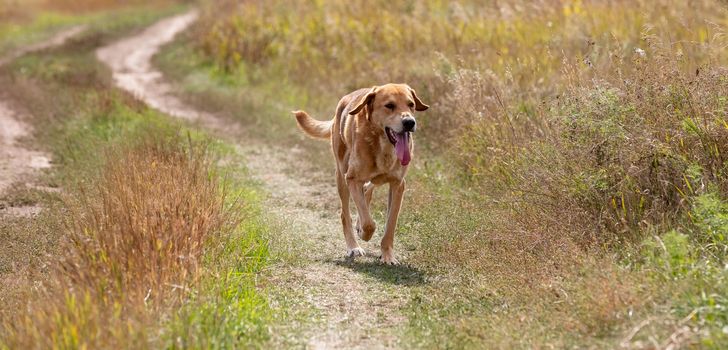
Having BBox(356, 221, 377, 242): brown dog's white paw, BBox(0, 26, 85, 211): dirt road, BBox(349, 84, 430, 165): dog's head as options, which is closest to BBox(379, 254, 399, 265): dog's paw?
BBox(356, 221, 377, 242): brown dog's white paw

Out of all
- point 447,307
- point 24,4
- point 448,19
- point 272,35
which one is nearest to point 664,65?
point 447,307

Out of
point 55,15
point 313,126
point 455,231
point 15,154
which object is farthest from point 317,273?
point 55,15

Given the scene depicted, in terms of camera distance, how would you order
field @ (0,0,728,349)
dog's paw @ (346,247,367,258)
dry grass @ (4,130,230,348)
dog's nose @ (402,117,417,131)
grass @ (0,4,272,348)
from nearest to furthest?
dry grass @ (4,130,230,348), grass @ (0,4,272,348), field @ (0,0,728,349), dog's nose @ (402,117,417,131), dog's paw @ (346,247,367,258)

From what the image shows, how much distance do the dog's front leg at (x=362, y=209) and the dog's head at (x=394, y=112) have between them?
0.48 m

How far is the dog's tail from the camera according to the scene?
31.2ft

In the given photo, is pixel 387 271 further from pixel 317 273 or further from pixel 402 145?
pixel 402 145

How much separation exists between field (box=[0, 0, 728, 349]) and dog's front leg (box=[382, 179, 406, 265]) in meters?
0.15

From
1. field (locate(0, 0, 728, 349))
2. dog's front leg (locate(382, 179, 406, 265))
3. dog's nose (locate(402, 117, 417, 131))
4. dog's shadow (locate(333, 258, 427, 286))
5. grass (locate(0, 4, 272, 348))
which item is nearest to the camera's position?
grass (locate(0, 4, 272, 348))

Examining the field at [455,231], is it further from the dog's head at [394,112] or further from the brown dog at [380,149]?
the dog's head at [394,112]

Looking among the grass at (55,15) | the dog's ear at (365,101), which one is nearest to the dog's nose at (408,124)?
the dog's ear at (365,101)

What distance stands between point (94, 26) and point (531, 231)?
26853 mm

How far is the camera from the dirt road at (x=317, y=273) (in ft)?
20.1

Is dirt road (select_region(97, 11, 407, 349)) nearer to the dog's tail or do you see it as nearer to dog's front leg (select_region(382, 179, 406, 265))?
dog's front leg (select_region(382, 179, 406, 265))

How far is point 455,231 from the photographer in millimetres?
8359
